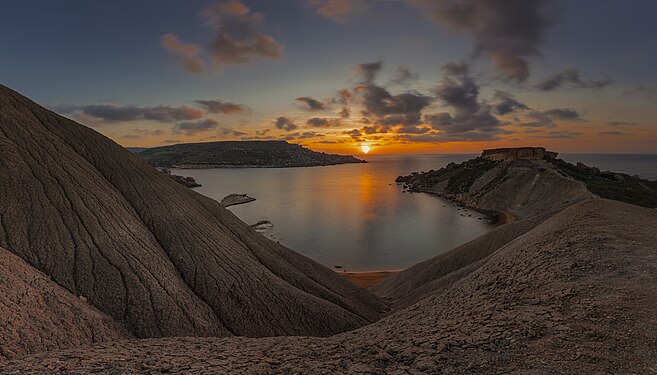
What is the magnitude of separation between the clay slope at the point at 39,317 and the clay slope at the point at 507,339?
1648mm

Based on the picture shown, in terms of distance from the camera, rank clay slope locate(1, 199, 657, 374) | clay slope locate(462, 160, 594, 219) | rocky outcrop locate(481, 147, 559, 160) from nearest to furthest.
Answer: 1. clay slope locate(1, 199, 657, 374)
2. clay slope locate(462, 160, 594, 219)
3. rocky outcrop locate(481, 147, 559, 160)

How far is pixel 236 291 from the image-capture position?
659 inches

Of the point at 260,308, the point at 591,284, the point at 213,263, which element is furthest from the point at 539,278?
the point at 213,263

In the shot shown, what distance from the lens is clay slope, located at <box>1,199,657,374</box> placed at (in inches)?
265

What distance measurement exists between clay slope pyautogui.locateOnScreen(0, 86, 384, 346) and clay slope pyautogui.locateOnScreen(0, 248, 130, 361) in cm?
107

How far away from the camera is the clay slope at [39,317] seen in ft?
30.2

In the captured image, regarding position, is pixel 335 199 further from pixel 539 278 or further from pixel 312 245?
pixel 539 278

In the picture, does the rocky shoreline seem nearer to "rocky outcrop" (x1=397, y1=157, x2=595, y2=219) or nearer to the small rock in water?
the small rock in water

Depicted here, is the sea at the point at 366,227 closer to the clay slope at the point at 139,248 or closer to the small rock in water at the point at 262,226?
the small rock in water at the point at 262,226

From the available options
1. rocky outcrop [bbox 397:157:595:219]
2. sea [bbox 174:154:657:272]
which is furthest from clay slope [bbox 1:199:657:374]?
rocky outcrop [bbox 397:157:595:219]

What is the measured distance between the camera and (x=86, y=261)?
1457cm

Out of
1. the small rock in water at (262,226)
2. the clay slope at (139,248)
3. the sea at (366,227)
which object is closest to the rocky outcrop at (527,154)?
the sea at (366,227)

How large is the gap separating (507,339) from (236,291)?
43.9 ft

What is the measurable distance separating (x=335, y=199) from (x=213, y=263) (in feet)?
268
